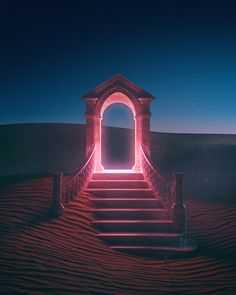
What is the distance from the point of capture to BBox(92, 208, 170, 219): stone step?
35.3 ft

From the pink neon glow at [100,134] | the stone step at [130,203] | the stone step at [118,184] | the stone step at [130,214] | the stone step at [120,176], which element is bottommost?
the stone step at [130,214]

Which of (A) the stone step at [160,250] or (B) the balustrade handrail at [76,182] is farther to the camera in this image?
(B) the balustrade handrail at [76,182]

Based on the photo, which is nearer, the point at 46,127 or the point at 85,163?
the point at 85,163

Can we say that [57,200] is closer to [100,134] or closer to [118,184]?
[118,184]

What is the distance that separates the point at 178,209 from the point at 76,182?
3692 mm

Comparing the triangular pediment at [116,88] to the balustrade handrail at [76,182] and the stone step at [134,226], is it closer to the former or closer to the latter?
the balustrade handrail at [76,182]

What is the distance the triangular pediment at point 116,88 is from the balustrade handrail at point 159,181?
267cm

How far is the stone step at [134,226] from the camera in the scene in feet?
33.4

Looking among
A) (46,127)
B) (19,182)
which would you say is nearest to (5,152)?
(46,127)

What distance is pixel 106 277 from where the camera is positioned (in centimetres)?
714

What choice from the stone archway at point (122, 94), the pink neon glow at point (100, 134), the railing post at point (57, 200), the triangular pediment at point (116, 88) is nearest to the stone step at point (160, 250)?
the railing post at point (57, 200)

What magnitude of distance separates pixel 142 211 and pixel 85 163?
3144mm

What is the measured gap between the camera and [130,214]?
10812 millimetres

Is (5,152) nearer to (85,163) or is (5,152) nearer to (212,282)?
(85,163)
